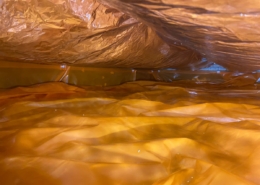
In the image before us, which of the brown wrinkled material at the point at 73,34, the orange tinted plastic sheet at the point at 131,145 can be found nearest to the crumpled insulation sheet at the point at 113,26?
the brown wrinkled material at the point at 73,34

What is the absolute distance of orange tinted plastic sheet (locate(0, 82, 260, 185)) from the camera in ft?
1.67

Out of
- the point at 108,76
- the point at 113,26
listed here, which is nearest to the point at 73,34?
the point at 113,26

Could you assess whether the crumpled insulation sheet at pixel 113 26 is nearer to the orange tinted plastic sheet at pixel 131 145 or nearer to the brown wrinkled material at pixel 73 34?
the brown wrinkled material at pixel 73 34

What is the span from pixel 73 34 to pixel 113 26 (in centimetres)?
16

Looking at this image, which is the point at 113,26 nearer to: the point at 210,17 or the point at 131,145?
the point at 210,17

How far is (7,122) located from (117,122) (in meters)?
0.36

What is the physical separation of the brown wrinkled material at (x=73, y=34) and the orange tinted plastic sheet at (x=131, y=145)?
264 mm

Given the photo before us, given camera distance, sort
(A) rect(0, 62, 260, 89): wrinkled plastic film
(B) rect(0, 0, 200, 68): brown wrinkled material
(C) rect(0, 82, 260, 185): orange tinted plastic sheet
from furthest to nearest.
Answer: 1. (A) rect(0, 62, 260, 89): wrinkled plastic film
2. (B) rect(0, 0, 200, 68): brown wrinkled material
3. (C) rect(0, 82, 260, 185): orange tinted plastic sheet

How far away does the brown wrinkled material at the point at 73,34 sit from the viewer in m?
0.75

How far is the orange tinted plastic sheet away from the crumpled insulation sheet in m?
0.26

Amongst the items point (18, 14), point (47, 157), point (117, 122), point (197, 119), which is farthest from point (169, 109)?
point (18, 14)

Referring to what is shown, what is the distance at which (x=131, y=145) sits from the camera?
1.99 feet

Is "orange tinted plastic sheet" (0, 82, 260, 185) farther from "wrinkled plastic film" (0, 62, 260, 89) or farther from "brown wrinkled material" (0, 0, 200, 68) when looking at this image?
"wrinkled plastic film" (0, 62, 260, 89)

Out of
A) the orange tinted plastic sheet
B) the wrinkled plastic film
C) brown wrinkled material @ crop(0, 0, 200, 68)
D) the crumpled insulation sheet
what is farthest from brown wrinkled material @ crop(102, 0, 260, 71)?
the wrinkled plastic film
